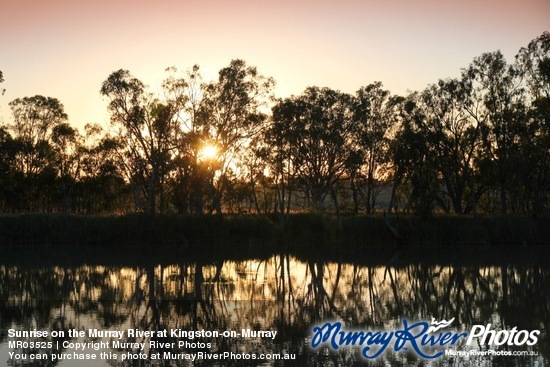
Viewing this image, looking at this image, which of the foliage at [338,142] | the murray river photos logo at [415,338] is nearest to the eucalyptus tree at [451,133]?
the foliage at [338,142]

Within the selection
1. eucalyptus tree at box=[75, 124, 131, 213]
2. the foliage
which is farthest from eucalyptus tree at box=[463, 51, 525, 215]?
eucalyptus tree at box=[75, 124, 131, 213]

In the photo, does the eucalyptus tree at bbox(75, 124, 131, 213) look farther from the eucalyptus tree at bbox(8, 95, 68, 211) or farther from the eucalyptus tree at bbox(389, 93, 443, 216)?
the eucalyptus tree at bbox(389, 93, 443, 216)

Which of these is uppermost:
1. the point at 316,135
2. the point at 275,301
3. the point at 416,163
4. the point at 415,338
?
the point at 316,135

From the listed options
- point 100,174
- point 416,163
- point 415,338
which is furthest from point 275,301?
point 100,174

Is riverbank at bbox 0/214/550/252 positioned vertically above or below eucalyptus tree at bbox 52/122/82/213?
below

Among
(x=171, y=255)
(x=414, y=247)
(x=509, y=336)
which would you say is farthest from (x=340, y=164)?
(x=509, y=336)

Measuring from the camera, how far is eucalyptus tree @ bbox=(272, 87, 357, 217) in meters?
52.7

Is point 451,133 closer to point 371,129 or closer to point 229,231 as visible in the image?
point 371,129

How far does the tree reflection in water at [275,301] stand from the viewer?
13000 millimetres

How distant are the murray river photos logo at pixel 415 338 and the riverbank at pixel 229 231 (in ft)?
96.9

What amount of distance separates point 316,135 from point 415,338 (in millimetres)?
41422

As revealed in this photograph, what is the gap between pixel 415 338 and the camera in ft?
44.9

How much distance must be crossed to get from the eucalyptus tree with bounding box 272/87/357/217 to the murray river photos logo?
126 feet

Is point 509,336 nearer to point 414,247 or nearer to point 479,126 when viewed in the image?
point 414,247
